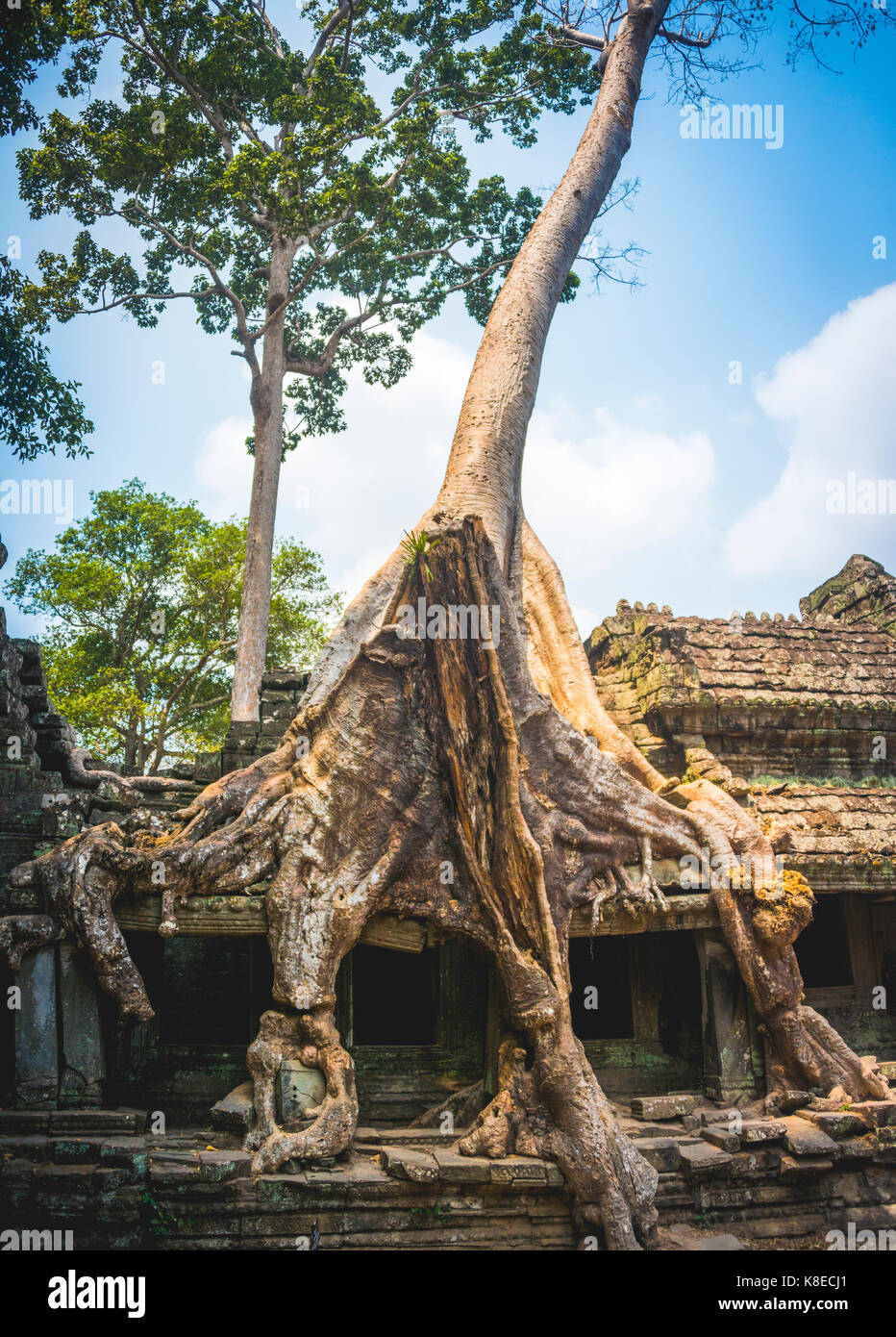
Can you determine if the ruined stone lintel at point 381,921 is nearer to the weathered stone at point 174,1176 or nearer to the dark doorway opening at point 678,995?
the dark doorway opening at point 678,995

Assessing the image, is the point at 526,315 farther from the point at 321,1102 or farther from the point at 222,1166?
the point at 222,1166

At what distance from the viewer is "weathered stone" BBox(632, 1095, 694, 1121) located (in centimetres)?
685

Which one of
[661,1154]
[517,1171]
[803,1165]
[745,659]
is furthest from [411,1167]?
[745,659]

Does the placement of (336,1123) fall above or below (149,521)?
below

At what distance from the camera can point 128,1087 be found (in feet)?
23.7

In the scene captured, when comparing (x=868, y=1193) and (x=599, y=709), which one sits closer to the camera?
(x=868, y=1193)

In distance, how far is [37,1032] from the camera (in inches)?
239

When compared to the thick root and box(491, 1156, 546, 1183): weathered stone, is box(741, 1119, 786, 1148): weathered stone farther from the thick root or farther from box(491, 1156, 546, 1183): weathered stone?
the thick root

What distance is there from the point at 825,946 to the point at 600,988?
256cm

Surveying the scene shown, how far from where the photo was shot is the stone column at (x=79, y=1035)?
6055mm
